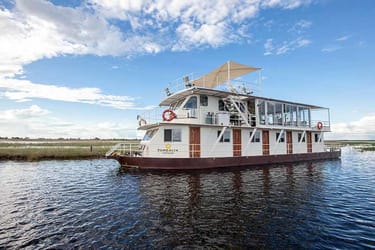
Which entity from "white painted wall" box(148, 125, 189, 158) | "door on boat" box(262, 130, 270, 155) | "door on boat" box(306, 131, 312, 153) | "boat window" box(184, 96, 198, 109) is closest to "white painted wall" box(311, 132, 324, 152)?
"door on boat" box(306, 131, 312, 153)

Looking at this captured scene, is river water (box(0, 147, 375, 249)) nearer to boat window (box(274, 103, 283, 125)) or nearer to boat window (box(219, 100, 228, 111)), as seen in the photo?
boat window (box(219, 100, 228, 111))

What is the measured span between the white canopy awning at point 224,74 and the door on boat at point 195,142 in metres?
5.64

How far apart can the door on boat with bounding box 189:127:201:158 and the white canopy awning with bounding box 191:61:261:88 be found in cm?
564

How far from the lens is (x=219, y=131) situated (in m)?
20.8

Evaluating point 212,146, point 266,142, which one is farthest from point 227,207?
point 266,142

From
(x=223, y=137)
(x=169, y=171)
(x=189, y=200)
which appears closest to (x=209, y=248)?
(x=189, y=200)

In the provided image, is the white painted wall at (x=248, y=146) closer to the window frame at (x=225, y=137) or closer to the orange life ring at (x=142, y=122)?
the window frame at (x=225, y=137)

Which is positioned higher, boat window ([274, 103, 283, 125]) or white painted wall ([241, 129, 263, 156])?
A: boat window ([274, 103, 283, 125])

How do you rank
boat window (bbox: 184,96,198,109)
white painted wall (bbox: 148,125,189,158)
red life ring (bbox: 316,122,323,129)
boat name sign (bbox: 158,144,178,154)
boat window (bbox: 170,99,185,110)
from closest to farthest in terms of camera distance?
white painted wall (bbox: 148,125,189,158)
boat name sign (bbox: 158,144,178,154)
boat window (bbox: 184,96,198,109)
boat window (bbox: 170,99,185,110)
red life ring (bbox: 316,122,323,129)

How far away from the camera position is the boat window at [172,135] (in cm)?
1873

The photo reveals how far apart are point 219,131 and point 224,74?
6.34m

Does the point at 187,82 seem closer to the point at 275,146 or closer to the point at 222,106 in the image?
the point at 222,106

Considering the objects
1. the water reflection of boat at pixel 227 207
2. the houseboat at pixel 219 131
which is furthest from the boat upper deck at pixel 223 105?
the water reflection of boat at pixel 227 207

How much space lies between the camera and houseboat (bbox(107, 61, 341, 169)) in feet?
61.0
